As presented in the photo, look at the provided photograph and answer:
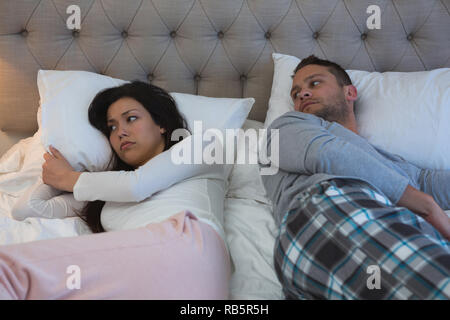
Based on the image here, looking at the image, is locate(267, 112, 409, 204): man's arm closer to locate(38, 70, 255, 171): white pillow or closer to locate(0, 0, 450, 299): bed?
locate(38, 70, 255, 171): white pillow

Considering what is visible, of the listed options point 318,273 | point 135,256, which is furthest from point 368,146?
point 135,256

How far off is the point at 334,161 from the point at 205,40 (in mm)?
871

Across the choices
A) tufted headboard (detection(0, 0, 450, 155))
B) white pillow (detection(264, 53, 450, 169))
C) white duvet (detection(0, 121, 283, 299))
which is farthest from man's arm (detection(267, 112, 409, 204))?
tufted headboard (detection(0, 0, 450, 155))

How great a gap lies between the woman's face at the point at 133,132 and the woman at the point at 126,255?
0.18m

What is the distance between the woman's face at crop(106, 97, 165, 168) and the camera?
1.38m

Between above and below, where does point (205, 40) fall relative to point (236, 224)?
above

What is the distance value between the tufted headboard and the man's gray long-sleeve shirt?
52cm

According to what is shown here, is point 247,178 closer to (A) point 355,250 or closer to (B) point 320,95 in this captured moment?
(B) point 320,95

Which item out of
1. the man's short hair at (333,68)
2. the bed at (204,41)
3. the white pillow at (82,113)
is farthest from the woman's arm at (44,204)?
the man's short hair at (333,68)

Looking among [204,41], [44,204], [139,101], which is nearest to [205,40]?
[204,41]

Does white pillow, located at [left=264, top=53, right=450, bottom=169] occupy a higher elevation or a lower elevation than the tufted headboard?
lower

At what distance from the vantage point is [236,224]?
1.26m

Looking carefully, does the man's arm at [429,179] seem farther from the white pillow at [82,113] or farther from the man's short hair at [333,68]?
the white pillow at [82,113]

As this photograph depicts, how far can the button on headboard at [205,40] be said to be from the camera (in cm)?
167
